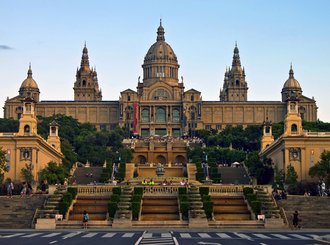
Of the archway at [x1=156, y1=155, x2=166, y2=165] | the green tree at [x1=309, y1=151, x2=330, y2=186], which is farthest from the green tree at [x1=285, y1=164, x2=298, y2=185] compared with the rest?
the archway at [x1=156, y1=155, x2=166, y2=165]

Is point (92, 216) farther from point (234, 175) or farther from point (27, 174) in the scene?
point (234, 175)

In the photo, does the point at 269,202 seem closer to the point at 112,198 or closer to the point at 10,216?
the point at 112,198

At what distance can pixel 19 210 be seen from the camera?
6938 centimetres

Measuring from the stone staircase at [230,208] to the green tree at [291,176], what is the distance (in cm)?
2271

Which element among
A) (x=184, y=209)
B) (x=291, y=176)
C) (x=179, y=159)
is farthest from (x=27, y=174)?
(x=179, y=159)

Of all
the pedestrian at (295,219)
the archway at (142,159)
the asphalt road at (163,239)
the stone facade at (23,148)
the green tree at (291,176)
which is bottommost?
the asphalt road at (163,239)

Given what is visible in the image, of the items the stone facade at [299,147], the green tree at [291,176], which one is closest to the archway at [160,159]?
the stone facade at [299,147]

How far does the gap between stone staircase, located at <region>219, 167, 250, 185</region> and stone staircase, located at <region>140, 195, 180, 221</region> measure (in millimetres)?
37880

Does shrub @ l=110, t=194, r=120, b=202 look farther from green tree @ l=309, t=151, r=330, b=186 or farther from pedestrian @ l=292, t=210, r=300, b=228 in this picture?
green tree @ l=309, t=151, r=330, b=186

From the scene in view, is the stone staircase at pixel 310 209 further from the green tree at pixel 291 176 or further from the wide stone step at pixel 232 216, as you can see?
the green tree at pixel 291 176

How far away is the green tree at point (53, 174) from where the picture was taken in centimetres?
9988

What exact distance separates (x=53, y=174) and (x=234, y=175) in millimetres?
28812

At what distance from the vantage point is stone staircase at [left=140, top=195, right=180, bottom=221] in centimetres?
6774

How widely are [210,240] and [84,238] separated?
7905 millimetres
